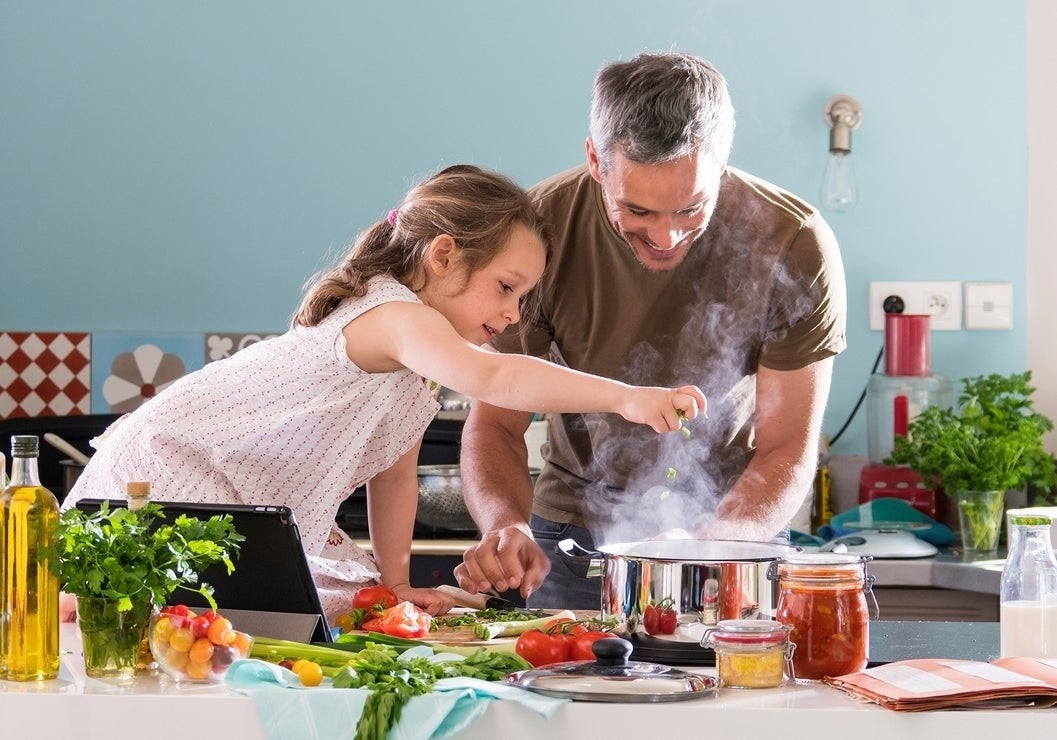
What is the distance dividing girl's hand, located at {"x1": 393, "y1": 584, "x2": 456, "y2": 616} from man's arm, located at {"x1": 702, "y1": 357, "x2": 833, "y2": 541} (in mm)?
433

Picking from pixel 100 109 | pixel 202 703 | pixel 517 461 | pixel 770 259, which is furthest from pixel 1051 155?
pixel 202 703

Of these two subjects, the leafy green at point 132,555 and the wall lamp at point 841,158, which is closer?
the leafy green at point 132,555

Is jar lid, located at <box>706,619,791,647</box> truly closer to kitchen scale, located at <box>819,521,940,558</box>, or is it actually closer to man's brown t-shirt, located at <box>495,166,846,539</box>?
man's brown t-shirt, located at <box>495,166,846,539</box>

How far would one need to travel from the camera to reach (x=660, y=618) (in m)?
1.38

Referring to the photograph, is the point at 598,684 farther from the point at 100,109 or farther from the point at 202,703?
the point at 100,109

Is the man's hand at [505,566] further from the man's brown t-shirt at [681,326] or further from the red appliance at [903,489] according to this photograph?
the red appliance at [903,489]

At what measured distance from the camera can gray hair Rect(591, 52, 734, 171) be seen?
1.83 meters

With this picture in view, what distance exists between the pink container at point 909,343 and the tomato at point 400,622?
1.93 metres

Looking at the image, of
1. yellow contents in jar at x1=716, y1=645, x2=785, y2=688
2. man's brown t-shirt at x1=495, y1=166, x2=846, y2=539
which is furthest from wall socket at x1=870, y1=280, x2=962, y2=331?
yellow contents in jar at x1=716, y1=645, x2=785, y2=688

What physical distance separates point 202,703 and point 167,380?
230cm

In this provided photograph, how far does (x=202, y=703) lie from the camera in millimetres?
1230

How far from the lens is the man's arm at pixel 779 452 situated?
202 cm

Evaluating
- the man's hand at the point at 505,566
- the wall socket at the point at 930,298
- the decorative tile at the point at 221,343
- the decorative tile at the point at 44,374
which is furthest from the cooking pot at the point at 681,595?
the decorative tile at the point at 44,374

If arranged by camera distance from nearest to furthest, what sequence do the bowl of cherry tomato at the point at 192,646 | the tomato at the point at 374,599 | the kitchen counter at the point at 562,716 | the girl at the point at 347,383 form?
the kitchen counter at the point at 562,716 → the bowl of cherry tomato at the point at 192,646 → the tomato at the point at 374,599 → the girl at the point at 347,383
